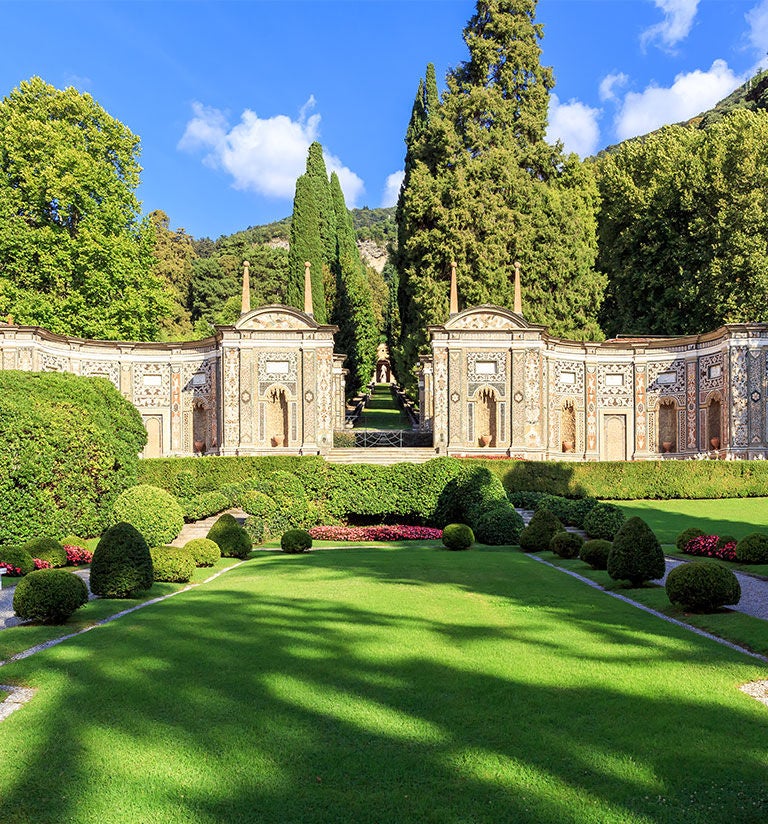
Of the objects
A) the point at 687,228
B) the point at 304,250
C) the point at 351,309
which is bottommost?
the point at 351,309

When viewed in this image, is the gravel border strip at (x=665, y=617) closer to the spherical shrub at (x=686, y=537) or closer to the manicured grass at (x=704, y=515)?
the spherical shrub at (x=686, y=537)

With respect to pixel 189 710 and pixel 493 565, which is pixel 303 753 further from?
pixel 493 565

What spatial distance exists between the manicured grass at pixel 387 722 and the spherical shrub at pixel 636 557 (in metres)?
2.18

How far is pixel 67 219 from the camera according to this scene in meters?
40.7

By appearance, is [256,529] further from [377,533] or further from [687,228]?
[687,228]

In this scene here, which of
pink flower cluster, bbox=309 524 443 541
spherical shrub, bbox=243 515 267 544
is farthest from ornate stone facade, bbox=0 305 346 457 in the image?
pink flower cluster, bbox=309 524 443 541

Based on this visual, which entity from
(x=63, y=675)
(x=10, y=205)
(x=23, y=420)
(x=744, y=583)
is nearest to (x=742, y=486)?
(x=744, y=583)

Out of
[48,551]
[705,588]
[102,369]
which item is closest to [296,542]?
[48,551]

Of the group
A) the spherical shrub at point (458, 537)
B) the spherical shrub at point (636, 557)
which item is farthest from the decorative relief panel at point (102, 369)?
the spherical shrub at point (636, 557)

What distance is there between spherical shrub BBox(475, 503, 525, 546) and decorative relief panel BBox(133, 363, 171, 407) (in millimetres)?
25259

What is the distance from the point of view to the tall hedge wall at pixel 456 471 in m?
24.8

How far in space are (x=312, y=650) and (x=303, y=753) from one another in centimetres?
295

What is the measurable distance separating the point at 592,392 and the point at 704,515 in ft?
55.3

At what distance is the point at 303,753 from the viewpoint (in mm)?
6211
